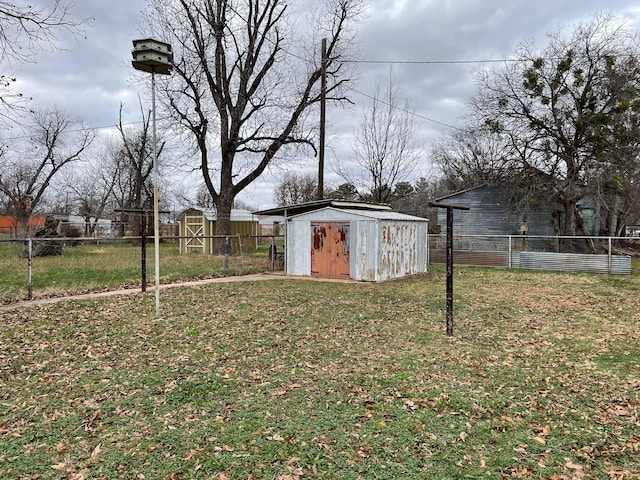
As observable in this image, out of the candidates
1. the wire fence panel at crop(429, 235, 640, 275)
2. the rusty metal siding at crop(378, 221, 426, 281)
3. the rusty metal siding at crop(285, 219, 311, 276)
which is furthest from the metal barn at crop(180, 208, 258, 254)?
the rusty metal siding at crop(378, 221, 426, 281)

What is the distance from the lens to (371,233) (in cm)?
1206

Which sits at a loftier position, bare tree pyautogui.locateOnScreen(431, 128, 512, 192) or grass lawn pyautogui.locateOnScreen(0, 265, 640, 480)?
bare tree pyautogui.locateOnScreen(431, 128, 512, 192)

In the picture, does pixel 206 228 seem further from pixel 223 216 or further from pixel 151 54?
pixel 151 54

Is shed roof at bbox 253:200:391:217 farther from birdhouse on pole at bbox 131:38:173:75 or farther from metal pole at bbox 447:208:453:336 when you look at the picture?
metal pole at bbox 447:208:453:336

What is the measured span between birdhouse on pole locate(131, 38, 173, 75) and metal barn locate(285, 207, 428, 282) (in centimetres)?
699

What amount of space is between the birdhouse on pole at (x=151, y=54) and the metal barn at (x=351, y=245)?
699 cm

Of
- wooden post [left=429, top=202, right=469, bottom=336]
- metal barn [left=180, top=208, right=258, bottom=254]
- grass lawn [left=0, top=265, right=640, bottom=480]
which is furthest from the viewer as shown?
metal barn [left=180, top=208, right=258, bottom=254]

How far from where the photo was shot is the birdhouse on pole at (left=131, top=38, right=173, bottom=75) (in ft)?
20.3

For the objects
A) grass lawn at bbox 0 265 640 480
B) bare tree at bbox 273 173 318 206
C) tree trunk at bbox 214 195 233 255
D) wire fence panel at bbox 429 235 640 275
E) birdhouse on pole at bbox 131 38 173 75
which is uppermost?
bare tree at bbox 273 173 318 206

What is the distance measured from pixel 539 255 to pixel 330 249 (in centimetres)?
868

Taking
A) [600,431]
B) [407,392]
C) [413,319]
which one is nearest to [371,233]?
[413,319]

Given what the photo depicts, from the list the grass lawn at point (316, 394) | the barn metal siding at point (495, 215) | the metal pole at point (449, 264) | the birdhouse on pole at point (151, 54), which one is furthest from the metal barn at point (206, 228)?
the metal pole at point (449, 264)

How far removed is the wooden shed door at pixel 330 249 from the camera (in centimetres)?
1257

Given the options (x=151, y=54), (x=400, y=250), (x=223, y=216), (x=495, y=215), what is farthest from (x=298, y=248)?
(x=495, y=215)
